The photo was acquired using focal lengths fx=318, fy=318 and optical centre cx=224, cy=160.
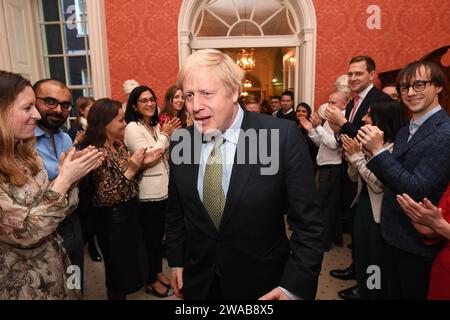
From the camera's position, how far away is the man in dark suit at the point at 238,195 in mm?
1266

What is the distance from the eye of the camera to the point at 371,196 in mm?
2113

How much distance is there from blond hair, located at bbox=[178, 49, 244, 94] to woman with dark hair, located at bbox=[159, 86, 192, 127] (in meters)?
1.86

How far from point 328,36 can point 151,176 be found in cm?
379

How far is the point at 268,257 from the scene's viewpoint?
1.38 m

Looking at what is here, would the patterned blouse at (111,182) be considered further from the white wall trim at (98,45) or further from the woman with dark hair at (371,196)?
the white wall trim at (98,45)

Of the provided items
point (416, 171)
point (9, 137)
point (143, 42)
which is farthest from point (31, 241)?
point (143, 42)

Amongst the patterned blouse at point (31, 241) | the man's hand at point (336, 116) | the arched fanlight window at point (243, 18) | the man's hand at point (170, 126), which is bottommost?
the patterned blouse at point (31, 241)

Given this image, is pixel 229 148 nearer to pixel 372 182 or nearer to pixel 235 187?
pixel 235 187

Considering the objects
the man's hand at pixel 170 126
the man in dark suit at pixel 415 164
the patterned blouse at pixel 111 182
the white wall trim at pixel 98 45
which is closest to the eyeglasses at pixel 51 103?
the patterned blouse at pixel 111 182

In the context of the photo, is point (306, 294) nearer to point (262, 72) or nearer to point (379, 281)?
point (379, 281)

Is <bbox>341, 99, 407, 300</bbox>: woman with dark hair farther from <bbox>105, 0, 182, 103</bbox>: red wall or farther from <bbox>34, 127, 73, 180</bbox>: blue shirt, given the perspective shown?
<bbox>105, 0, 182, 103</bbox>: red wall

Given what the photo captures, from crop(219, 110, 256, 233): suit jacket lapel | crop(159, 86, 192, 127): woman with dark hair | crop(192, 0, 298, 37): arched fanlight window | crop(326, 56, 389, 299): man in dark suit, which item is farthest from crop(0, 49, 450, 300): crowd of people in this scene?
crop(192, 0, 298, 37): arched fanlight window

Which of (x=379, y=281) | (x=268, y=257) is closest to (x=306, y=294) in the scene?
(x=268, y=257)

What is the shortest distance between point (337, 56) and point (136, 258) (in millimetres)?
4233
